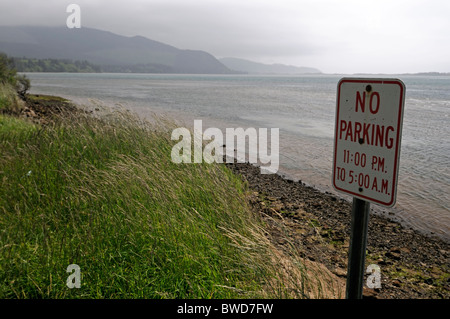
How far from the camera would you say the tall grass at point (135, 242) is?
371 cm

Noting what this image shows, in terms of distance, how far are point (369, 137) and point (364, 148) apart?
0.25ft

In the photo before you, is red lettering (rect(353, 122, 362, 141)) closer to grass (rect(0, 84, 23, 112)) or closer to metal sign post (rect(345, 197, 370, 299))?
metal sign post (rect(345, 197, 370, 299))

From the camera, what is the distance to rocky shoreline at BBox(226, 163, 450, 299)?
5637 millimetres

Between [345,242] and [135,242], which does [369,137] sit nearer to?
[135,242]

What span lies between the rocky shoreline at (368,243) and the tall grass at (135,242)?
636mm

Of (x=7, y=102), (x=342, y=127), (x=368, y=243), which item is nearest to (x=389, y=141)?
(x=342, y=127)

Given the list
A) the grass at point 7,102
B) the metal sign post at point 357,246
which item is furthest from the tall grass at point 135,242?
the grass at point 7,102

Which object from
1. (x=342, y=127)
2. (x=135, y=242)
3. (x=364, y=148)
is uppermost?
(x=342, y=127)

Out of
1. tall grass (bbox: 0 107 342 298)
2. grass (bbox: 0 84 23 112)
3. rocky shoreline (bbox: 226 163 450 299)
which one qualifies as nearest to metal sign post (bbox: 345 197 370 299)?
tall grass (bbox: 0 107 342 298)

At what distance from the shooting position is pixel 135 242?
431 centimetres

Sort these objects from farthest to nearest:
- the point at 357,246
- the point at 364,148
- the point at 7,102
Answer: the point at 7,102 < the point at 357,246 < the point at 364,148

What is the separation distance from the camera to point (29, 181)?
6.05m
